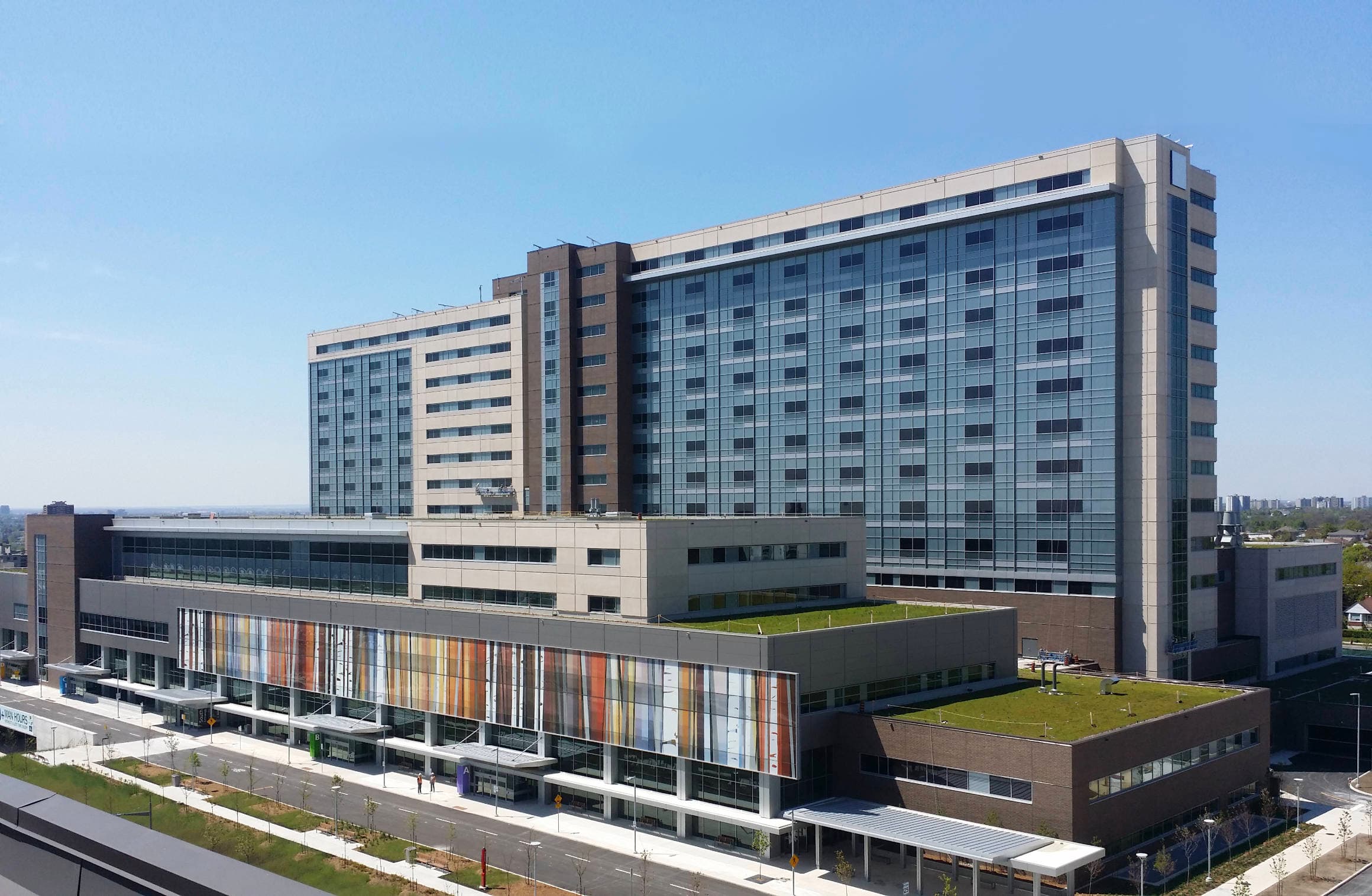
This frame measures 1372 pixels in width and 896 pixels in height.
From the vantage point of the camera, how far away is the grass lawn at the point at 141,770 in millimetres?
72125

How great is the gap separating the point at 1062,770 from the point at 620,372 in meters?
81.8

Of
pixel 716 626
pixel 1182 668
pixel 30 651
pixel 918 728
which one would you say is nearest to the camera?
pixel 918 728

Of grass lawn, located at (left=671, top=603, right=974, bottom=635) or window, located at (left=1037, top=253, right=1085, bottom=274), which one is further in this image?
window, located at (left=1037, top=253, right=1085, bottom=274)

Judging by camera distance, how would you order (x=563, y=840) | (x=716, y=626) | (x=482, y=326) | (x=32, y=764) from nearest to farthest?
(x=32, y=764), (x=563, y=840), (x=716, y=626), (x=482, y=326)

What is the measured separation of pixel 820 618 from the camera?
68.2 meters

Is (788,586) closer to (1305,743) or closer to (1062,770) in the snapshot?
(1062,770)

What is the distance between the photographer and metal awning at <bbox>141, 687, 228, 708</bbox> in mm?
91688

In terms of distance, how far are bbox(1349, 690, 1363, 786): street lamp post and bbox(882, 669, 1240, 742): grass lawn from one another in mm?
15646

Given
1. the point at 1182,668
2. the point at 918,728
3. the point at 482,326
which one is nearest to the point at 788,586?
the point at 918,728

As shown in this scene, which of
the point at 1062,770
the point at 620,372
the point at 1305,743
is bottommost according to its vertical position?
the point at 1305,743

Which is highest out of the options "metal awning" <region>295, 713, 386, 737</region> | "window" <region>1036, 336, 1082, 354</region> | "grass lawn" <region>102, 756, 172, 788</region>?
"window" <region>1036, 336, 1082, 354</region>

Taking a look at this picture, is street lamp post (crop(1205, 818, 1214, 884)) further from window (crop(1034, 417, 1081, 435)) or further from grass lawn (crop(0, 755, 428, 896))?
grass lawn (crop(0, 755, 428, 896))

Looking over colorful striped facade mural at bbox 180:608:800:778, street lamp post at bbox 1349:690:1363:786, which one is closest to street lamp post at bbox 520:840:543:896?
colorful striped facade mural at bbox 180:608:800:778

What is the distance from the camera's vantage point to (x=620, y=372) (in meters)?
124
